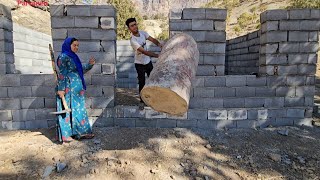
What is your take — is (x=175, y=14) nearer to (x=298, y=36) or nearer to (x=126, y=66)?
(x=298, y=36)

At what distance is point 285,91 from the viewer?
477cm

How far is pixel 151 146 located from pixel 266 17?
3.09 m

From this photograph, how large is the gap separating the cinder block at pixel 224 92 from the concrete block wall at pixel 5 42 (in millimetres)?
3842

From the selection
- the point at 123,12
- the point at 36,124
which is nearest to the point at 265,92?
the point at 36,124

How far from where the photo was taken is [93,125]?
15.2 ft

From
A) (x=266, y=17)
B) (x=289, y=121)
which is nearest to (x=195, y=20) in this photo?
(x=266, y=17)

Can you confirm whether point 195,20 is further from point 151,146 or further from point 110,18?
point 151,146

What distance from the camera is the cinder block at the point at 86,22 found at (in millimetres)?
4418

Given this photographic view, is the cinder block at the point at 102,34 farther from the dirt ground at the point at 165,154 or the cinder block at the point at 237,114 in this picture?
the cinder block at the point at 237,114

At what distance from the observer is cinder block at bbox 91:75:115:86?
14.9 ft

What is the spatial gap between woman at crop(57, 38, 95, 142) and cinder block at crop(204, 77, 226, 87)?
2.06m

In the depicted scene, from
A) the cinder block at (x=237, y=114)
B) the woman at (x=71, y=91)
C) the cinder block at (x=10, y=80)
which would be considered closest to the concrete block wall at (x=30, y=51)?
the cinder block at (x=10, y=80)

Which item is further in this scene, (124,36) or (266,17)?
(124,36)

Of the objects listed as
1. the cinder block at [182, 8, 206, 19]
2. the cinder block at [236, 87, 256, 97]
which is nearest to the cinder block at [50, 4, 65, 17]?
the cinder block at [182, 8, 206, 19]
